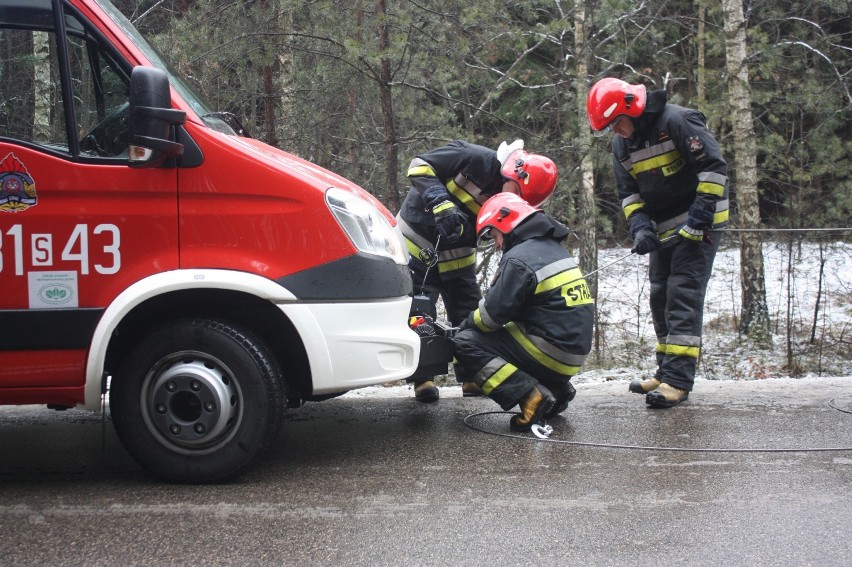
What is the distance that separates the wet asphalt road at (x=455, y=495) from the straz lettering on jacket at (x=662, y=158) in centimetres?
152

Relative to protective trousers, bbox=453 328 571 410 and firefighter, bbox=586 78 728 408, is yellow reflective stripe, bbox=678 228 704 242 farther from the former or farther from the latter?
protective trousers, bbox=453 328 571 410

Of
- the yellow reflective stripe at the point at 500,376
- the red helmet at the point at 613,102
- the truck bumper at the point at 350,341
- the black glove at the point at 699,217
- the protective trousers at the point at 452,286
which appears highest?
the red helmet at the point at 613,102

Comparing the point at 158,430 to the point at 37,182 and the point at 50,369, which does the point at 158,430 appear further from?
the point at 37,182

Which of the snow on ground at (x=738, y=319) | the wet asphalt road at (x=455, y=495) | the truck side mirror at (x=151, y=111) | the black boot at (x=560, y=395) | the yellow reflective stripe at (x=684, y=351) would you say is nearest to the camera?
the wet asphalt road at (x=455, y=495)

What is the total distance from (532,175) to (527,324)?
1008 mm

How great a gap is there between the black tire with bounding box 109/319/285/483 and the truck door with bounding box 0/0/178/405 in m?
0.26

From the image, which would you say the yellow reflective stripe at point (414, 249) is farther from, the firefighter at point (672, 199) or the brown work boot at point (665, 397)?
the brown work boot at point (665, 397)

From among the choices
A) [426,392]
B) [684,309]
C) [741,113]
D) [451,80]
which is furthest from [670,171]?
[741,113]

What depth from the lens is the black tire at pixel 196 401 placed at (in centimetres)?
407

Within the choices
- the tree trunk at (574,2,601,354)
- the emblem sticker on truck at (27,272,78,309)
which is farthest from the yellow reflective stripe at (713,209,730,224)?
the emblem sticker on truck at (27,272,78,309)

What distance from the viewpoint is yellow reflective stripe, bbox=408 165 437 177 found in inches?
231

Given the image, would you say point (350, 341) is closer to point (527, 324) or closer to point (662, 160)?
point (527, 324)

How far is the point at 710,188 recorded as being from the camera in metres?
5.59

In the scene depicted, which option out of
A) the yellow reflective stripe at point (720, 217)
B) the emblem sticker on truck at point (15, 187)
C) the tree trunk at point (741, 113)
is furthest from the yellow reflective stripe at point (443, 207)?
the tree trunk at point (741, 113)
